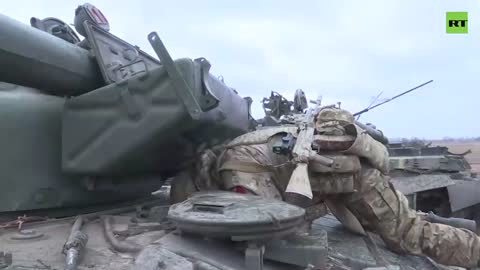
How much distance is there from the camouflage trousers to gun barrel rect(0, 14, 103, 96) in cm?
194

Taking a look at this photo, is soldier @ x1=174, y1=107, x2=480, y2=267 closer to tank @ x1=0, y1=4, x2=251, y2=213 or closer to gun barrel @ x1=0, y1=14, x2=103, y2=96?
tank @ x1=0, y1=4, x2=251, y2=213

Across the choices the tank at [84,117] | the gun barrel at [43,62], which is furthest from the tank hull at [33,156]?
the gun barrel at [43,62]

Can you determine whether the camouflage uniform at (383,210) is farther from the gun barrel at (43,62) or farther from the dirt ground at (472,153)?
the dirt ground at (472,153)

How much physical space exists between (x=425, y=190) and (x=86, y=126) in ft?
25.2

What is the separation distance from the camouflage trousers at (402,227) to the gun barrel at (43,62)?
1.94 metres

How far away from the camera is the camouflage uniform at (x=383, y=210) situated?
3799 mm

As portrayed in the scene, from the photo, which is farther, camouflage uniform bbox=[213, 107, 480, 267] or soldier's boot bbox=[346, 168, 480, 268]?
soldier's boot bbox=[346, 168, 480, 268]

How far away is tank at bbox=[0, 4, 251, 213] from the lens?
3336mm

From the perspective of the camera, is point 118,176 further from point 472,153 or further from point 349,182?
point 472,153

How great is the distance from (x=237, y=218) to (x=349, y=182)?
4.07 ft

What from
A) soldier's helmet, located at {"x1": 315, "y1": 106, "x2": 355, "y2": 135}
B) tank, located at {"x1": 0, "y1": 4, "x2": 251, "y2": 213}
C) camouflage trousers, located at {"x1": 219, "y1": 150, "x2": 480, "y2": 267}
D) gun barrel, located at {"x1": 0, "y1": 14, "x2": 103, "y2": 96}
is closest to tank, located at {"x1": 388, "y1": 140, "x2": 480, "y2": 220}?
camouflage trousers, located at {"x1": 219, "y1": 150, "x2": 480, "y2": 267}

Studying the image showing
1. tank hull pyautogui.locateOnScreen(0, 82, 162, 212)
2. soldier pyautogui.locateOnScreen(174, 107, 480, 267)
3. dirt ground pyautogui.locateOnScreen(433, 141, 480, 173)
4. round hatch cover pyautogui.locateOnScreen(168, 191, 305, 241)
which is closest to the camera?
round hatch cover pyautogui.locateOnScreen(168, 191, 305, 241)

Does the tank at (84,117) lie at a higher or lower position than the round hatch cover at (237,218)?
higher

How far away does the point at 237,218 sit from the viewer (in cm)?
278
